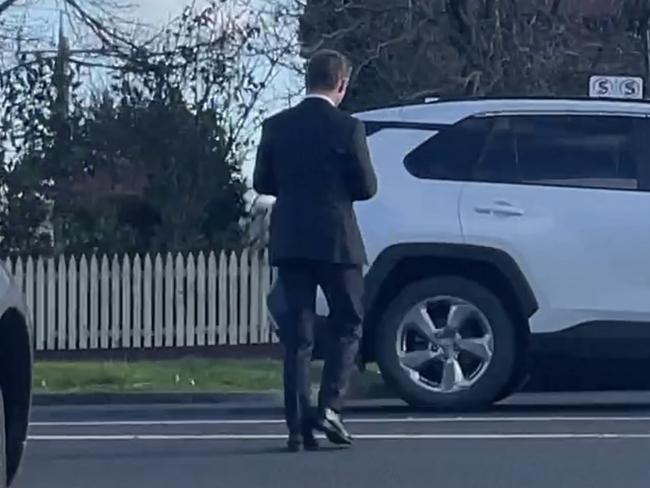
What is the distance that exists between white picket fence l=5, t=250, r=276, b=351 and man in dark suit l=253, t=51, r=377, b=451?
1098 cm

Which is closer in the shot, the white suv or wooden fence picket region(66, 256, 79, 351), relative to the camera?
the white suv

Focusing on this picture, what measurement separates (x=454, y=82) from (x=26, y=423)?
16.8m

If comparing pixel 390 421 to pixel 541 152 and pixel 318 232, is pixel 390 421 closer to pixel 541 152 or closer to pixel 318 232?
pixel 541 152

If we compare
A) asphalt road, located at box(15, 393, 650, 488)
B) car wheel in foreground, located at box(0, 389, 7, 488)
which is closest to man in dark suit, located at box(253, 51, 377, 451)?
asphalt road, located at box(15, 393, 650, 488)

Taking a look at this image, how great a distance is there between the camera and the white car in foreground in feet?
20.7

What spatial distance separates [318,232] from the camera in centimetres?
881

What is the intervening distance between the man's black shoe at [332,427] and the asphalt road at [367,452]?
7cm

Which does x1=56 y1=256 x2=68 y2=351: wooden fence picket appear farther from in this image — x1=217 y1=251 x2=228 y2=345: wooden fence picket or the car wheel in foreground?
the car wheel in foreground

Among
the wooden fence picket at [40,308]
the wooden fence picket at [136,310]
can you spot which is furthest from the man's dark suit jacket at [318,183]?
the wooden fence picket at [40,308]

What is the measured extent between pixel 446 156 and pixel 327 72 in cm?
244

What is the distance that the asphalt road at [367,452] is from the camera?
815 centimetres

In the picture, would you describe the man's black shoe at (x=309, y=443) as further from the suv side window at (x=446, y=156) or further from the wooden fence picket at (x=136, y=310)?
the wooden fence picket at (x=136, y=310)

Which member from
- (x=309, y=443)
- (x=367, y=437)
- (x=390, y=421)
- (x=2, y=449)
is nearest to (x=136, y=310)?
(x=390, y=421)

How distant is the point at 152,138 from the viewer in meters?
20.9
